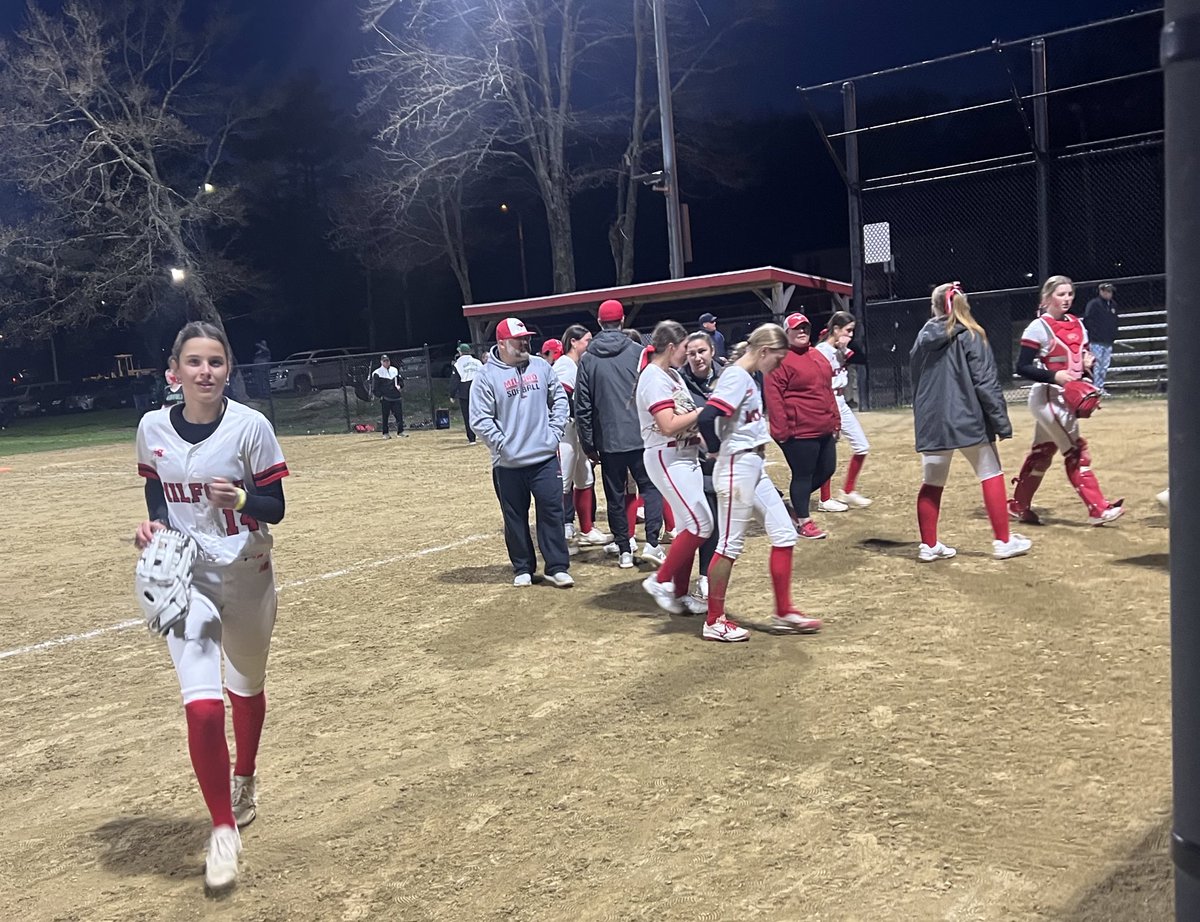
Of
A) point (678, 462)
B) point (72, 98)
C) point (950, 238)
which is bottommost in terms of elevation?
point (678, 462)

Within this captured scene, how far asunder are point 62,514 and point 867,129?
15483 millimetres

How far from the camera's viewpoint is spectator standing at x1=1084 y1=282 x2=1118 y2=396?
18297mm

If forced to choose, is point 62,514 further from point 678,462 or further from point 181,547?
point 181,547

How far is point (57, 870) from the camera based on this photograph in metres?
3.93

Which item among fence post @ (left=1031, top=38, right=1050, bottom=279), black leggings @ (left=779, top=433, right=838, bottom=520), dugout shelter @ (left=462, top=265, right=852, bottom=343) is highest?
fence post @ (left=1031, top=38, right=1050, bottom=279)

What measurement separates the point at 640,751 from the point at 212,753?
5.86ft

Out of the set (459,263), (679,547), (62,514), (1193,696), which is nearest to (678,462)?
(679,547)

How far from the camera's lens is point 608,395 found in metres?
8.42

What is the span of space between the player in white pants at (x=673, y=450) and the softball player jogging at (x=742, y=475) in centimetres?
34

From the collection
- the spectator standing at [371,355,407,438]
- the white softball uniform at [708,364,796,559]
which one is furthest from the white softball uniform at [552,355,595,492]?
the spectator standing at [371,355,407,438]

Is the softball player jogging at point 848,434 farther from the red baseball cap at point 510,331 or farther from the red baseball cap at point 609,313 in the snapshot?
the red baseball cap at point 510,331

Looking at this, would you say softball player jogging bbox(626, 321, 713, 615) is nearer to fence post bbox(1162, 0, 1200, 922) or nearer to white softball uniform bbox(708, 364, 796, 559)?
white softball uniform bbox(708, 364, 796, 559)

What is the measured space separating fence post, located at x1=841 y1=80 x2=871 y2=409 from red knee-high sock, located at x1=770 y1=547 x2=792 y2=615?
1559 centimetres

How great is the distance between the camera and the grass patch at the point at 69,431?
31.1m
